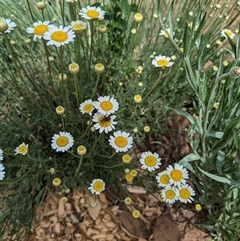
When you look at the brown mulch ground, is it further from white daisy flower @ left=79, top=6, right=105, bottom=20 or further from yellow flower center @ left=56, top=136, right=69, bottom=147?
white daisy flower @ left=79, top=6, right=105, bottom=20

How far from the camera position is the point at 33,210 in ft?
5.32

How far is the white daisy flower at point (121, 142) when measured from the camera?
1369mm

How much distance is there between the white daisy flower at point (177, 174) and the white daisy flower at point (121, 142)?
167mm

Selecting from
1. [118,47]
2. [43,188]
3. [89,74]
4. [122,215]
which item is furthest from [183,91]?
[43,188]

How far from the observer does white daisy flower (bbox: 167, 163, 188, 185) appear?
1.39 meters

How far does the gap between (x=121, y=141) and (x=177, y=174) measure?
225mm

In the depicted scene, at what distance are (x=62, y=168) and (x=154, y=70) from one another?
58 centimetres

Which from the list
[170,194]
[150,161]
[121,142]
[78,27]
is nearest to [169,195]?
[170,194]

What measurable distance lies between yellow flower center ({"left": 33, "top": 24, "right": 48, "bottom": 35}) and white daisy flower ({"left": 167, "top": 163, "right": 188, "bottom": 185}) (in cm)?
62

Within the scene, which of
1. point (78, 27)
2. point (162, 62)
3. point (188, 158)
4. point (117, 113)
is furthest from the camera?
point (117, 113)

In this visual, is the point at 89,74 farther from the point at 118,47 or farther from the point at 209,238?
the point at 209,238

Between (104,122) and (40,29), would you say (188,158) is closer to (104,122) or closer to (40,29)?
(104,122)

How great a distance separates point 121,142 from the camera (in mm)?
1387

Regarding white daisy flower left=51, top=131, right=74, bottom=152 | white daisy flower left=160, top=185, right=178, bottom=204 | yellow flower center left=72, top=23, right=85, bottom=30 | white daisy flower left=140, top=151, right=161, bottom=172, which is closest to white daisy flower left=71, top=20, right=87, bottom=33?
yellow flower center left=72, top=23, right=85, bottom=30
